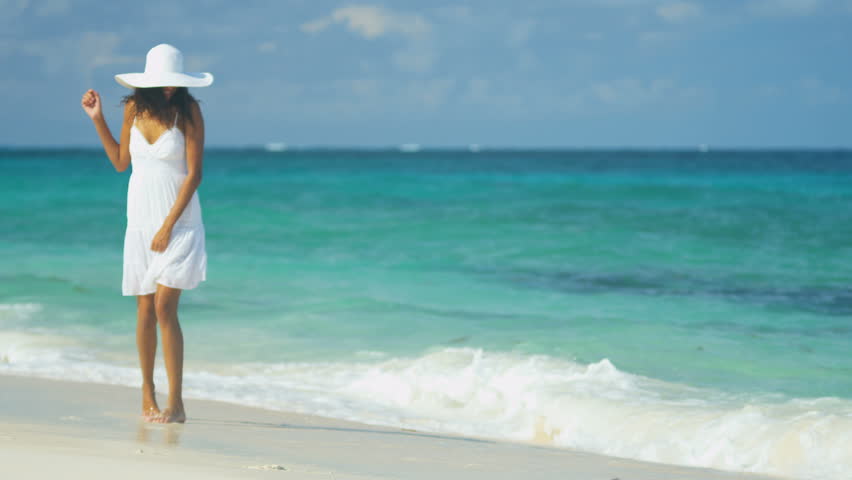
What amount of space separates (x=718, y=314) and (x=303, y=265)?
580 centimetres

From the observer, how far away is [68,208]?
22.6 meters

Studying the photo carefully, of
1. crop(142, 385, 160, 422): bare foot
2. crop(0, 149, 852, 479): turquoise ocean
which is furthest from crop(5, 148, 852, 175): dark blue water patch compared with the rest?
crop(142, 385, 160, 422): bare foot

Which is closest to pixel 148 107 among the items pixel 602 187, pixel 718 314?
pixel 718 314

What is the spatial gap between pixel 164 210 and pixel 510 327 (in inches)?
186

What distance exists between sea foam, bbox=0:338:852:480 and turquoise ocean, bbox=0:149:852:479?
0.7 inches

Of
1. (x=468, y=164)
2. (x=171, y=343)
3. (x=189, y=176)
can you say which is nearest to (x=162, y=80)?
(x=189, y=176)

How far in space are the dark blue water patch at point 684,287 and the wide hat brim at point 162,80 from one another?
726 centimetres

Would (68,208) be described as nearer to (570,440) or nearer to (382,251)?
(382,251)

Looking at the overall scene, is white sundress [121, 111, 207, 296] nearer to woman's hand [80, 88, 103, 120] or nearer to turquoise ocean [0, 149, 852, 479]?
woman's hand [80, 88, 103, 120]

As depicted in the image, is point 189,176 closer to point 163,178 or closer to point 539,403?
point 163,178

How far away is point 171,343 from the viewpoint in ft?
14.0

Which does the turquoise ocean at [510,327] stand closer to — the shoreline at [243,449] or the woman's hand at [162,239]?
the shoreline at [243,449]

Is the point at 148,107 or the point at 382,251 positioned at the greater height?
the point at 148,107

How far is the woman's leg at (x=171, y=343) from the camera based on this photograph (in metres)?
4.16
